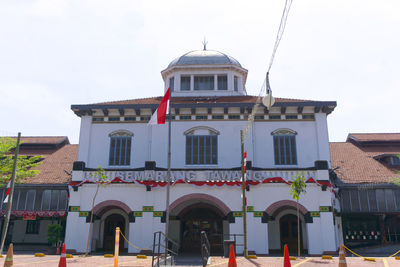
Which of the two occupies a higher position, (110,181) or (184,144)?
(184,144)

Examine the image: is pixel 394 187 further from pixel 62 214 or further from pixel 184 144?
pixel 62 214

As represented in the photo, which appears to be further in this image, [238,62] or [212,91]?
[238,62]

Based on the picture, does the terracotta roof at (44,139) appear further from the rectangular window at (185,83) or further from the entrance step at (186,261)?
the entrance step at (186,261)

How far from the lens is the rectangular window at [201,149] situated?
2317cm

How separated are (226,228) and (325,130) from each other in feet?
29.4

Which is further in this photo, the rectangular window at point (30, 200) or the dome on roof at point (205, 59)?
the dome on roof at point (205, 59)

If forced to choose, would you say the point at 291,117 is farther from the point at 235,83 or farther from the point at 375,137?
the point at 375,137

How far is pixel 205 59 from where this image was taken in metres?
28.8

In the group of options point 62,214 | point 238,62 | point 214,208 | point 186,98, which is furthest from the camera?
point 238,62

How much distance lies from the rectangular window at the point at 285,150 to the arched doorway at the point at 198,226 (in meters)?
5.38

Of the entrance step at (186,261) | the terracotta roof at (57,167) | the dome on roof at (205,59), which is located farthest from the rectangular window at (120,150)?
the dome on roof at (205,59)

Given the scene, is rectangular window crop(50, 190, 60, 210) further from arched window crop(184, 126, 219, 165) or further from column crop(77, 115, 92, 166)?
arched window crop(184, 126, 219, 165)

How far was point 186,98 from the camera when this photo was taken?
26453 millimetres

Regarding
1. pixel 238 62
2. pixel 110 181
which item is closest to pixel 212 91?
pixel 238 62
